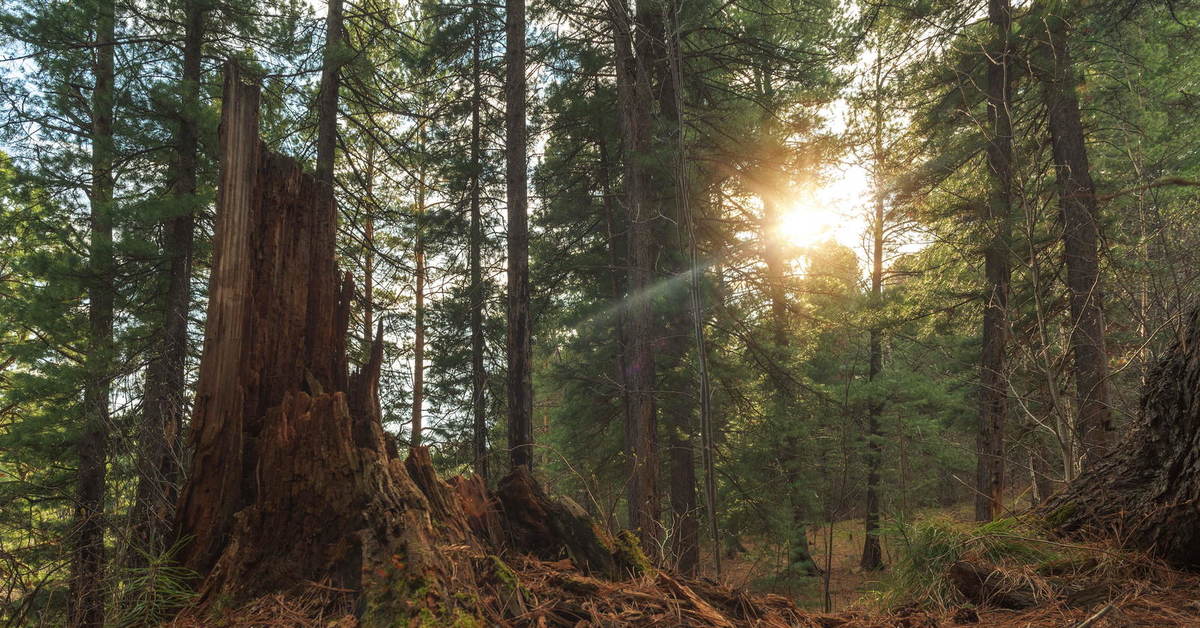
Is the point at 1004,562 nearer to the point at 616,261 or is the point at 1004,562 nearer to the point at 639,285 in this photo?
the point at 639,285

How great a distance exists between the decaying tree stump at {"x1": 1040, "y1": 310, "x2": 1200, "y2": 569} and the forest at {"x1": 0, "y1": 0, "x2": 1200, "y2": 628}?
2 centimetres

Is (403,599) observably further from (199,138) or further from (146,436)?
(199,138)

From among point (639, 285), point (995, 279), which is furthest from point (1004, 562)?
point (995, 279)

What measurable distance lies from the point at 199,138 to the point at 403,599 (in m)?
9.26

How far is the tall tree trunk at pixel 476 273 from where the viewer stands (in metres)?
10.6

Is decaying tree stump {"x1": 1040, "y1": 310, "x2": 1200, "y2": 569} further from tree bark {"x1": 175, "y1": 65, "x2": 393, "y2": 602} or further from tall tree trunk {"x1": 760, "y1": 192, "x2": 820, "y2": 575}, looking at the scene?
tall tree trunk {"x1": 760, "y1": 192, "x2": 820, "y2": 575}

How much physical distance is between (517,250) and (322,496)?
5.45 m

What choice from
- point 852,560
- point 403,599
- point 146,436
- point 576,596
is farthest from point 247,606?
point 852,560

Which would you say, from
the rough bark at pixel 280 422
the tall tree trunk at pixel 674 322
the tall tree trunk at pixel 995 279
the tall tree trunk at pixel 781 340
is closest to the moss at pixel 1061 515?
the rough bark at pixel 280 422

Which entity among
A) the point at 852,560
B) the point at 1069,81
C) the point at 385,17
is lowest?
the point at 852,560

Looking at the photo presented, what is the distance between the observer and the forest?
2.49m

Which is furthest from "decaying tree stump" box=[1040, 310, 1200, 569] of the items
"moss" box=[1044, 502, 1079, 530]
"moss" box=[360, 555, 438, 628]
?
"moss" box=[360, 555, 438, 628]

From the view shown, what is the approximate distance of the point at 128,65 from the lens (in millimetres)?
8703

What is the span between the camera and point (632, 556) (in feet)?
8.96
